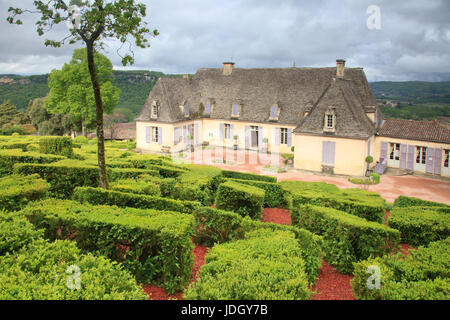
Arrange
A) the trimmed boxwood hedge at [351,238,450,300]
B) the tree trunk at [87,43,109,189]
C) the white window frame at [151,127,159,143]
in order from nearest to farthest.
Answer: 1. the trimmed boxwood hedge at [351,238,450,300]
2. the tree trunk at [87,43,109,189]
3. the white window frame at [151,127,159,143]

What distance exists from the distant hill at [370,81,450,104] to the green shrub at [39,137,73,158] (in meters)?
90.4

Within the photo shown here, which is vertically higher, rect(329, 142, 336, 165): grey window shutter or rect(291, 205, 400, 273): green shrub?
rect(329, 142, 336, 165): grey window shutter

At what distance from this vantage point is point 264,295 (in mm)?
5199

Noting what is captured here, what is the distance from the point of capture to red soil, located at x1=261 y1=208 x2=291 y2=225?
14.3m

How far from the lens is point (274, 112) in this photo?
3447 cm

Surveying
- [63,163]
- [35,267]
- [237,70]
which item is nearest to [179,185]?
[63,163]

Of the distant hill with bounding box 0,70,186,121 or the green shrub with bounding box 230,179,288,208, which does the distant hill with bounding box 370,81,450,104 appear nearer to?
the distant hill with bounding box 0,70,186,121

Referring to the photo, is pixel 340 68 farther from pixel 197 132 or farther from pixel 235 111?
pixel 197 132

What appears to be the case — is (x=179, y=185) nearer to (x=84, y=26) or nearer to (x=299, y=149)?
(x=84, y=26)

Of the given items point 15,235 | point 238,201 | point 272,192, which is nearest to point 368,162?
point 272,192

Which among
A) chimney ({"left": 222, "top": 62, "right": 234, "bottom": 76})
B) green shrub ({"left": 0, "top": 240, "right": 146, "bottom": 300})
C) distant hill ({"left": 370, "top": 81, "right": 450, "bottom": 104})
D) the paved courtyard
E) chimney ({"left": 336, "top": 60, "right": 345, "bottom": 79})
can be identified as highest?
distant hill ({"left": 370, "top": 81, "right": 450, "bottom": 104})

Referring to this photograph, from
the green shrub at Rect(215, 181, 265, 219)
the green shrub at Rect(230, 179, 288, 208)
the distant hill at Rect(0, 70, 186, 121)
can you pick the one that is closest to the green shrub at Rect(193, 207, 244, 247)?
the green shrub at Rect(215, 181, 265, 219)

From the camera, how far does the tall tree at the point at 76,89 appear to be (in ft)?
125
